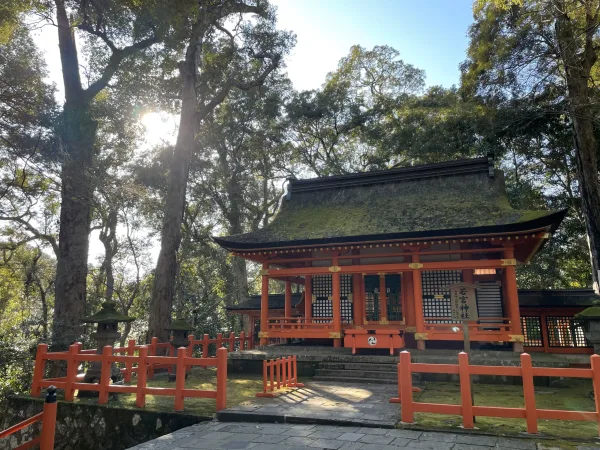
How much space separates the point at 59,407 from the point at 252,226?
22023mm

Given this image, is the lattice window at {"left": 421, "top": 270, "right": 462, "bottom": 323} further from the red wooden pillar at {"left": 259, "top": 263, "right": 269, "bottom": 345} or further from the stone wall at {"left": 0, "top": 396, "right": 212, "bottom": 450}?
the stone wall at {"left": 0, "top": 396, "right": 212, "bottom": 450}

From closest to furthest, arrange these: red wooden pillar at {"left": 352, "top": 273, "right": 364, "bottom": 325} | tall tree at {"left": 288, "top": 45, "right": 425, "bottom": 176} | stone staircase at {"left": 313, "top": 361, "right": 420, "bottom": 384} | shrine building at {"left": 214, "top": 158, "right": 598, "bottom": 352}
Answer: stone staircase at {"left": 313, "top": 361, "right": 420, "bottom": 384} < shrine building at {"left": 214, "top": 158, "right": 598, "bottom": 352} < red wooden pillar at {"left": 352, "top": 273, "right": 364, "bottom": 325} < tall tree at {"left": 288, "top": 45, "right": 425, "bottom": 176}

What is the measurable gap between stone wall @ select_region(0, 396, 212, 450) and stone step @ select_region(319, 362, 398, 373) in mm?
5468

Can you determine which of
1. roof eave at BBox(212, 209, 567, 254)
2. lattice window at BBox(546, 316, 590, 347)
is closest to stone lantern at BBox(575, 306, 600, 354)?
roof eave at BBox(212, 209, 567, 254)

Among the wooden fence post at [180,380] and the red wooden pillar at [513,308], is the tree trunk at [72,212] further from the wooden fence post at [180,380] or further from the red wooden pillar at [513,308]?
the red wooden pillar at [513,308]

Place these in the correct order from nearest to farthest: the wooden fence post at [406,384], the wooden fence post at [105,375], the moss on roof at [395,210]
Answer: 1. the wooden fence post at [406,384]
2. the wooden fence post at [105,375]
3. the moss on roof at [395,210]

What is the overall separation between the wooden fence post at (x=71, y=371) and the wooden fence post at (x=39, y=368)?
2.61 ft

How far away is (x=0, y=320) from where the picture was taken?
24.6 meters

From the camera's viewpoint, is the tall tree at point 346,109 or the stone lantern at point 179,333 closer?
the stone lantern at point 179,333

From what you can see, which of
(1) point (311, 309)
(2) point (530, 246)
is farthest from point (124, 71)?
(2) point (530, 246)

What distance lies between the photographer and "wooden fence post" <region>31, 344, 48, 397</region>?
8.52 m

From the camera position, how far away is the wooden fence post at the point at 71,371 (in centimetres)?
813

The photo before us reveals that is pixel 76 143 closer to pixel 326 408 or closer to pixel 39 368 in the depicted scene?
pixel 39 368

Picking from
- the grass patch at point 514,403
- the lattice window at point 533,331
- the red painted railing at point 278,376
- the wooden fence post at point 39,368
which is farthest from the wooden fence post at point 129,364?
the lattice window at point 533,331
